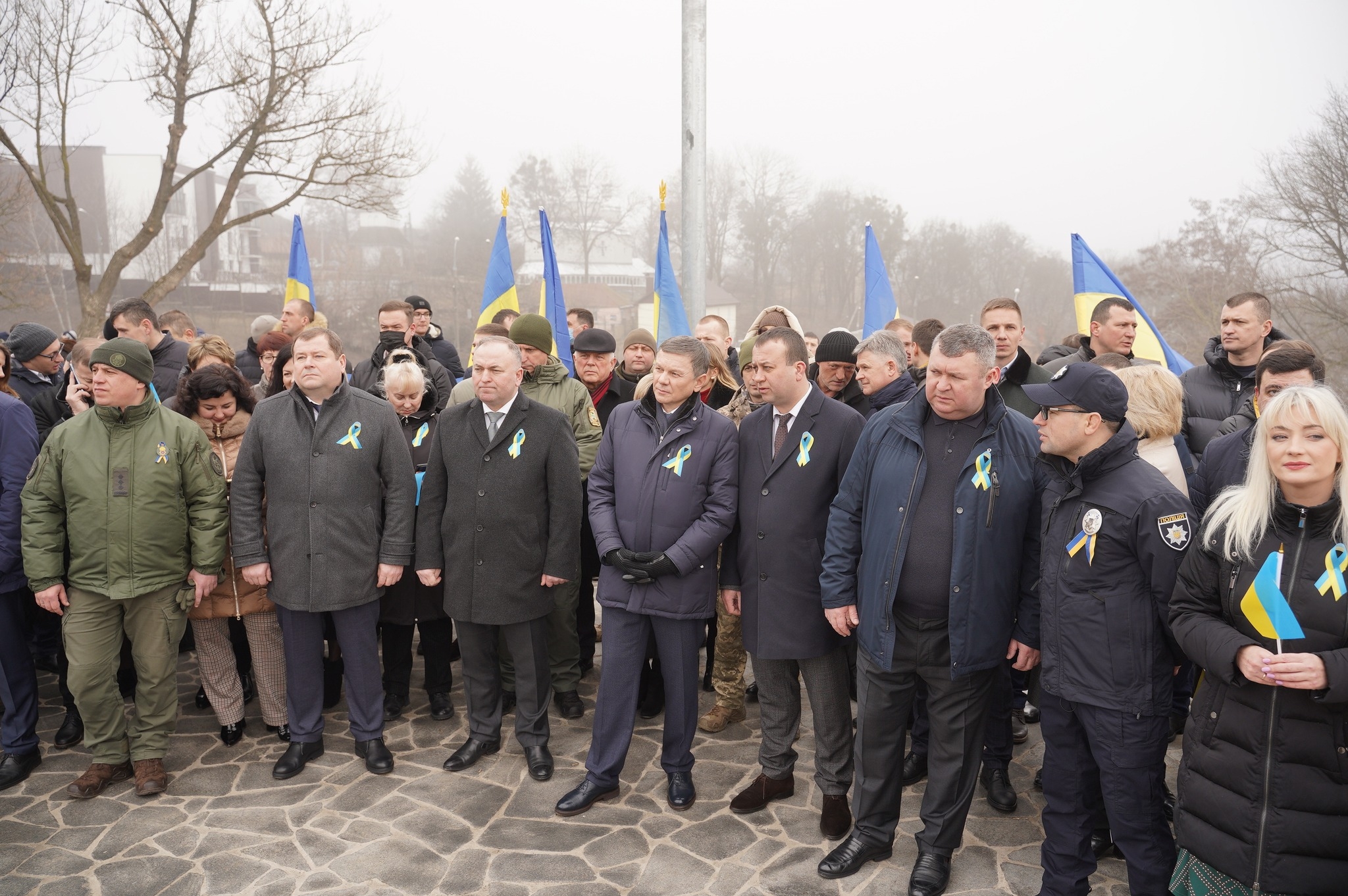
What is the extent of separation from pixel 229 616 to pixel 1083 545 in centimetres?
452

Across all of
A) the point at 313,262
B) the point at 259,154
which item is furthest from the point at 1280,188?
the point at 313,262

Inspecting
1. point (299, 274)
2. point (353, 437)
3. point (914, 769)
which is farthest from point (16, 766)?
point (299, 274)

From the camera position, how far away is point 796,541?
4227 mm

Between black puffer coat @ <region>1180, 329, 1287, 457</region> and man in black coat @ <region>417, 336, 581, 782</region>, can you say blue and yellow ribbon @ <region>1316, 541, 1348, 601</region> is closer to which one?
black puffer coat @ <region>1180, 329, 1287, 457</region>

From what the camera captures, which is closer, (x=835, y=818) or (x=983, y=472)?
(x=983, y=472)

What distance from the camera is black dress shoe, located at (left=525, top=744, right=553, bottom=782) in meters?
4.82

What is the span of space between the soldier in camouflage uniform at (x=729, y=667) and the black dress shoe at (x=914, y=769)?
1.12 metres

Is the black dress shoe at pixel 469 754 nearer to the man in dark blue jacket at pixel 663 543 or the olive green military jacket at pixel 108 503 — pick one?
the man in dark blue jacket at pixel 663 543

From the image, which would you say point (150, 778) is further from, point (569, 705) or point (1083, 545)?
point (1083, 545)

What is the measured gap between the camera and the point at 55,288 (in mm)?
51125

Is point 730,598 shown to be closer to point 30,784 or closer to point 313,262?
point 30,784

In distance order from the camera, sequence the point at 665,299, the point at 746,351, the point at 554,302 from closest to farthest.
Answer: the point at 746,351 → the point at 554,302 → the point at 665,299

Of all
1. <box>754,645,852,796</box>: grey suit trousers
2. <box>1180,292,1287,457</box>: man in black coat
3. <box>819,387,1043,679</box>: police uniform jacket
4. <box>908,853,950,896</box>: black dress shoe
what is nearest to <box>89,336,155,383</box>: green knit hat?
<box>754,645,852,796</box>: grey suit trousers

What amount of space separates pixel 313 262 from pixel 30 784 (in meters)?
65.1
